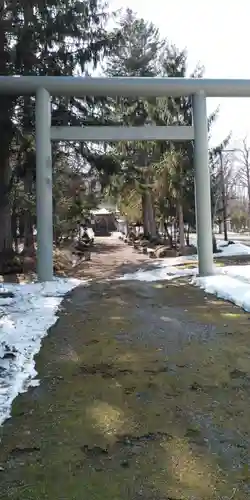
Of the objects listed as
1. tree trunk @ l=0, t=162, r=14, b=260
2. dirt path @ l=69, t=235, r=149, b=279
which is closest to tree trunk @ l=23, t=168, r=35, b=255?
tree trunk @ l=0, t=162, r=14, b=260

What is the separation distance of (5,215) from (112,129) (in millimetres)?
4580

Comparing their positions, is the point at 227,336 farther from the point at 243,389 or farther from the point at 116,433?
the point at 116,433

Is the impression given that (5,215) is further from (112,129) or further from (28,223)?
(112,129)

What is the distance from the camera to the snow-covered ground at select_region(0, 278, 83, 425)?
12.3 feet

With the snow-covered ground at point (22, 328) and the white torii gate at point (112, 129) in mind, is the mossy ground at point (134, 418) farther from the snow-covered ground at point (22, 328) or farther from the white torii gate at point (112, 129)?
the white torii gate at point (112, 129)

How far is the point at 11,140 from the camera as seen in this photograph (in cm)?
1271

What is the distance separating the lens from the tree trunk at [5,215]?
13312 millimetres

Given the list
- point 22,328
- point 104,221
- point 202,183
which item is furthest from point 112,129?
point 104,221

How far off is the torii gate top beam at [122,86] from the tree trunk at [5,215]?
3.34 m

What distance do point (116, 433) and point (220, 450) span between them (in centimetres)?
65

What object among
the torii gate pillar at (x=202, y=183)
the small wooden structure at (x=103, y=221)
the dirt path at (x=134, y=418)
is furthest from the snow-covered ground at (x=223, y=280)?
the small wooden structure at (x=103, y=221)

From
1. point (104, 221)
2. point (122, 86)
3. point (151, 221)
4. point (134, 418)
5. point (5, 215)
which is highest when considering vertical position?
point (122, 86)

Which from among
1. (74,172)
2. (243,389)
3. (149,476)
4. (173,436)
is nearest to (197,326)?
(243,389)

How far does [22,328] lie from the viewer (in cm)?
558
